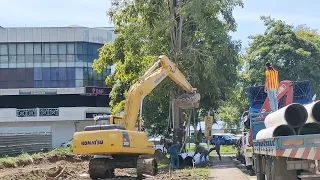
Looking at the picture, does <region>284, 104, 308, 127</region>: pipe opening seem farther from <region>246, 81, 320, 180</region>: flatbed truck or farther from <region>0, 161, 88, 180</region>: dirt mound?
<region>0, 161, 88, 180</region>: dirt mound

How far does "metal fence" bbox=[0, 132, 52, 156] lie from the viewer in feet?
114

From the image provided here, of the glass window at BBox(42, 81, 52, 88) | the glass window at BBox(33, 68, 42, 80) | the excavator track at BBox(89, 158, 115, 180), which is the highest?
the glass window at BBox(33, 68, 42, 80)

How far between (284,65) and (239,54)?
5.15m

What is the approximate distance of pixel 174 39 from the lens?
32.9m

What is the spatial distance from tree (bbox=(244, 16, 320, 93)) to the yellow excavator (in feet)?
46.1

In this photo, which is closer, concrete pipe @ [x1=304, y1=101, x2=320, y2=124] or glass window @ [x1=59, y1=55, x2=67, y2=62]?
concrete pipe @ [x1=304, y1=101, x2=320, y2=124]

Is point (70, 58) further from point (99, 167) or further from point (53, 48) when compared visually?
point (99, 167)

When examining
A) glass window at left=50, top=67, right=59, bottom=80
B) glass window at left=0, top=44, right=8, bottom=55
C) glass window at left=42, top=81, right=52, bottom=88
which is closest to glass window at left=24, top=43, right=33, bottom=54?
glass window at left=0, top=44, right=8, bottom=55

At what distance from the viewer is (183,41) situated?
33156mm

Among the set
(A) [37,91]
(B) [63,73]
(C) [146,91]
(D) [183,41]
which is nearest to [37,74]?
(A) [37,91]

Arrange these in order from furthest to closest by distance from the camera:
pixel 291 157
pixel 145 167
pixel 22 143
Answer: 1. pixel 22 143
2. pixel 145 167
3. pixel 291 157

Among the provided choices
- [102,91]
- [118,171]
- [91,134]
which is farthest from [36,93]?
[91,134]

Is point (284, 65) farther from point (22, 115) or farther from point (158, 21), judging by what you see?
point (22, 115)

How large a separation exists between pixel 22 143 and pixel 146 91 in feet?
55.9
